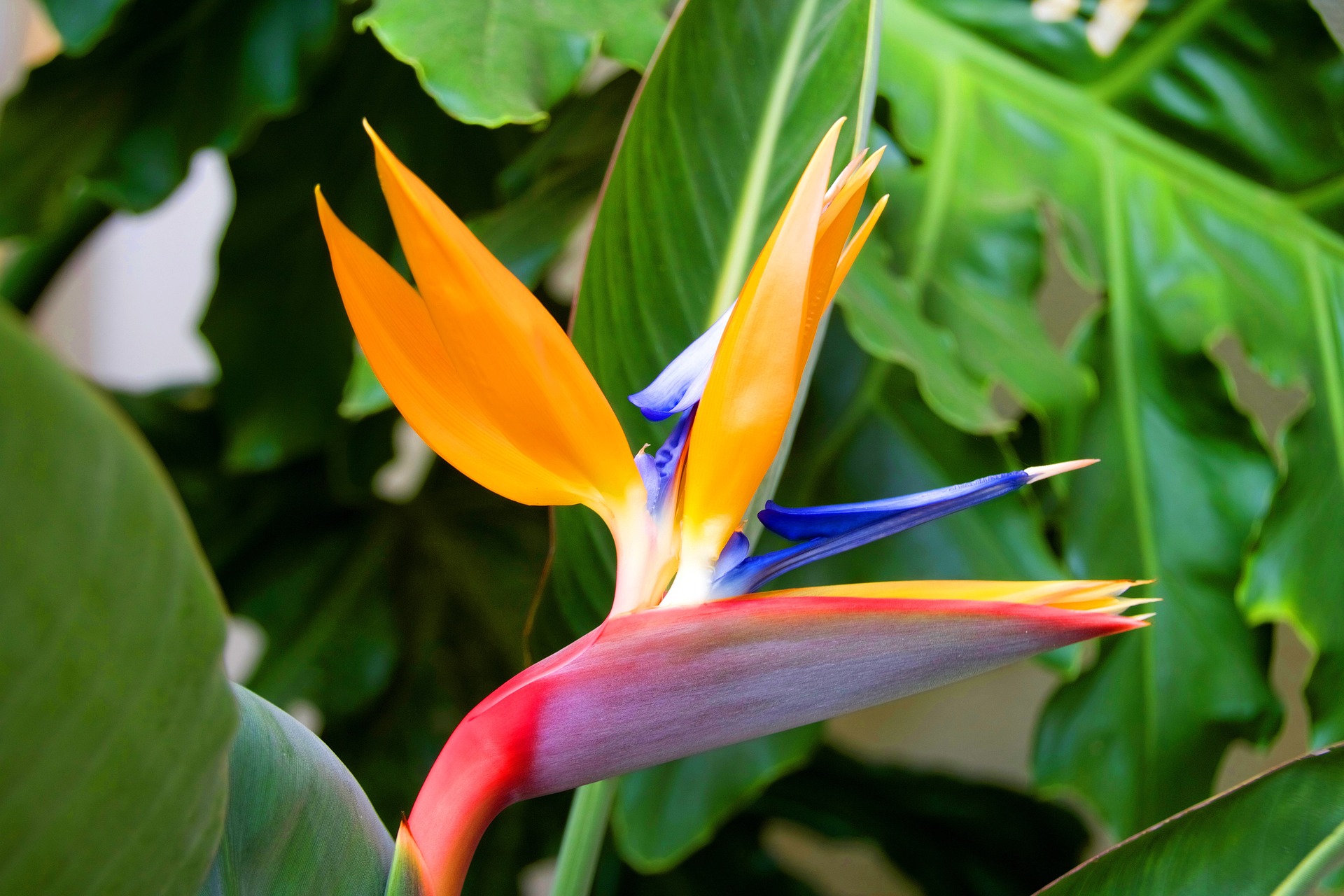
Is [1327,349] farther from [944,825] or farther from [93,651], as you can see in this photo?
[93,651]

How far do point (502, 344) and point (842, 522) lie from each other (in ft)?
0.33

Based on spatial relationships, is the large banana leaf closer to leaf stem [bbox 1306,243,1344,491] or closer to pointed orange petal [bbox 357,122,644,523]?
leaf stem [bbox 1306,243,1344,491]

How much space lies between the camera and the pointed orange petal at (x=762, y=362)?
0.71ft

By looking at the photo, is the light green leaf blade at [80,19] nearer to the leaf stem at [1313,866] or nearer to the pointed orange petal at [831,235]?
the pointed orange petal at [831,235]

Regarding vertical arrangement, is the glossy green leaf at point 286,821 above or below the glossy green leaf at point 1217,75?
below

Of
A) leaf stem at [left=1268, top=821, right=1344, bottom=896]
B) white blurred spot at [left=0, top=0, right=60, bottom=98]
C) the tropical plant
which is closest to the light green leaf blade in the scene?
the tropical plant

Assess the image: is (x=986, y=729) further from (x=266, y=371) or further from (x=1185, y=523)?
(x=266, y=371)

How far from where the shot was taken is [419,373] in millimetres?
231

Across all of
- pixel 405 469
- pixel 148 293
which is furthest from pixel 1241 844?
pixel 148 293

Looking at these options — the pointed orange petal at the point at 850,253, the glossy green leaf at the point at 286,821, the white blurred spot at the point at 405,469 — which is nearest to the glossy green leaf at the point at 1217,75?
the pointed orange petal at the point at 850,253

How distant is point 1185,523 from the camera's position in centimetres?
60

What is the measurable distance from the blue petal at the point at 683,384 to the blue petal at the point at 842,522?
A: 4 centimetres

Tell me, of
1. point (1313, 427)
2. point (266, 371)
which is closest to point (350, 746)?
point (266, 371)

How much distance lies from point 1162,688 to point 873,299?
0.32 m
